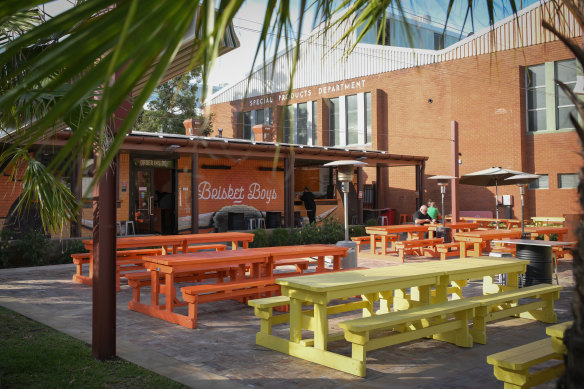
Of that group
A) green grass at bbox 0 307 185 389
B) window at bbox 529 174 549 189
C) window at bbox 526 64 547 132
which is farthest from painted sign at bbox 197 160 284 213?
green grass at bbox 0 307 185 389

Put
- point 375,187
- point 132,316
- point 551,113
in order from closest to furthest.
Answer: point 132,316, point 551,113, point 375,187

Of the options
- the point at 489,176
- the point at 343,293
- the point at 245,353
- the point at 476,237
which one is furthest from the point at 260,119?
the point at 489,176

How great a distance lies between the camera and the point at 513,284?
7.27 meters

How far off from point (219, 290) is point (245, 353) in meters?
1.46

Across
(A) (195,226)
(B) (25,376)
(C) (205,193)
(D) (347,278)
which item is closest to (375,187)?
(C) (205,193)

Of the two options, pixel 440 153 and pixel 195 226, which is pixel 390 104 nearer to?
pixel 440 153

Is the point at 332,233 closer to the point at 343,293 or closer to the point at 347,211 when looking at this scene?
the point at 347,211

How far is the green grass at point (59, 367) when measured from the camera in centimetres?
436

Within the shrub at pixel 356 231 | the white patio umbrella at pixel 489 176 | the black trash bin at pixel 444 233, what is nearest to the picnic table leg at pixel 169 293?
the black trash bin at pixel 444 233

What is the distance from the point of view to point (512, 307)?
6559 millimetres

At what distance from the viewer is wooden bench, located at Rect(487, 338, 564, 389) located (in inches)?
145

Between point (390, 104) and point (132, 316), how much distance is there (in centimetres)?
2151

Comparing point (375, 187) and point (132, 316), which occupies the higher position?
point (375, 187)

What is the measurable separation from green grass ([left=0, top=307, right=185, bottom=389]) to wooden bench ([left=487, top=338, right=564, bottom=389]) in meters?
2.42
